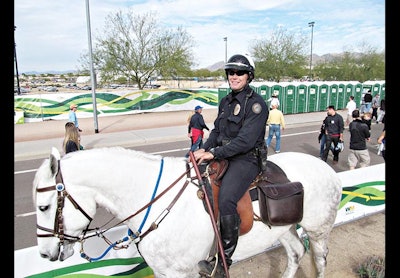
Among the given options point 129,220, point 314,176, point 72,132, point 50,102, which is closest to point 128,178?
point 129,220

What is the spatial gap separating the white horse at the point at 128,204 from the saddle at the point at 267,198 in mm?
162

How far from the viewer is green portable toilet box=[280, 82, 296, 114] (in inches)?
866

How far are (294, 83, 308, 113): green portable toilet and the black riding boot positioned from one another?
21277 millimetres

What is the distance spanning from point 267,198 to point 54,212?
2.16 metres

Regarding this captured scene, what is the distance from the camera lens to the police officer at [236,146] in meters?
2.94

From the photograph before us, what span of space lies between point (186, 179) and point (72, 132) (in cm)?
481

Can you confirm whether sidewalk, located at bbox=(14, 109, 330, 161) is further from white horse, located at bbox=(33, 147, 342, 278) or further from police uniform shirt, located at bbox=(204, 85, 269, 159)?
police uniform shirt, located at bbox=(204, 85, 269, 159)

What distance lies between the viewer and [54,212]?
266 cm

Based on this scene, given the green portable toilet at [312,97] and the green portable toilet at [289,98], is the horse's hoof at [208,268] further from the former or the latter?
the green portable toilet at [312,97]

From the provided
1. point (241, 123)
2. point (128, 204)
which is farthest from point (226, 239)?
point (241, 123)

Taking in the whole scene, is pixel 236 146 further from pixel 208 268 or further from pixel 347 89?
pixel 347 89

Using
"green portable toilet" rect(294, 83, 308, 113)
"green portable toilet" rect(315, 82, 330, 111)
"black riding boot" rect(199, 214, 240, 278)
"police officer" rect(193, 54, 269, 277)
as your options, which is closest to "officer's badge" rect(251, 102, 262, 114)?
"police officer" rect(193, 54, 269, 277)

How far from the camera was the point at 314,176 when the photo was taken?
379 cm
